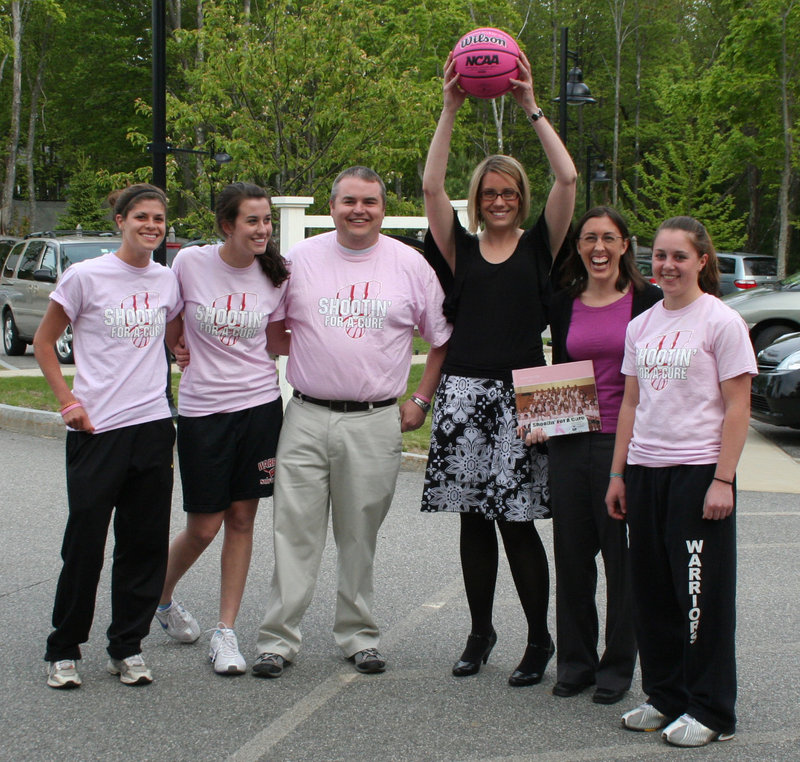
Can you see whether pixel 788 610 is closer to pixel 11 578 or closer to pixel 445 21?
pixel 11 578

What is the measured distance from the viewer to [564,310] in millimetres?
4246

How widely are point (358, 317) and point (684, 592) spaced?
5.60ft

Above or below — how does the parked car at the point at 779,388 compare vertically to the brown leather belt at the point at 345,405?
below

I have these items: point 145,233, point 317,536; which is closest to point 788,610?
point 317,536

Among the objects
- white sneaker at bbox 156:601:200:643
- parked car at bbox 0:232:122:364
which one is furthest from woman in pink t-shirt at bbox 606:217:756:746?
parked car at bbox 0:232:122:364

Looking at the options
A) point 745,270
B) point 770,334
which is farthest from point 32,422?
point 745,270

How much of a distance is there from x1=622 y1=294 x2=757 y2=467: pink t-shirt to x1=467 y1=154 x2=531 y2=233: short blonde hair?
2.82 feet

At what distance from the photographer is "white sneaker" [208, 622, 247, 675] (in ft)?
14.4

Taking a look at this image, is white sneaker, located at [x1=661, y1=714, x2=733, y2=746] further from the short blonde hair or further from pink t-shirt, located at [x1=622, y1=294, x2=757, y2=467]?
the short blonde hair

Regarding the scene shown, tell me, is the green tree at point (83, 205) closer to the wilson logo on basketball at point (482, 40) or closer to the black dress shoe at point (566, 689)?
the wilson logo on basketball at point (482, 40)

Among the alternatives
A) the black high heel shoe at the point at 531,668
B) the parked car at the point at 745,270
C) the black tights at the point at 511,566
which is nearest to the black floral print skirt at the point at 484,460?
the black tights at the point at 511,566

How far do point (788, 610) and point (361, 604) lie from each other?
2.23 metres

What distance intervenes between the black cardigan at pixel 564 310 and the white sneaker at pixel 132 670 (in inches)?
82.6

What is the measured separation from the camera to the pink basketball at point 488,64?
4.33m
